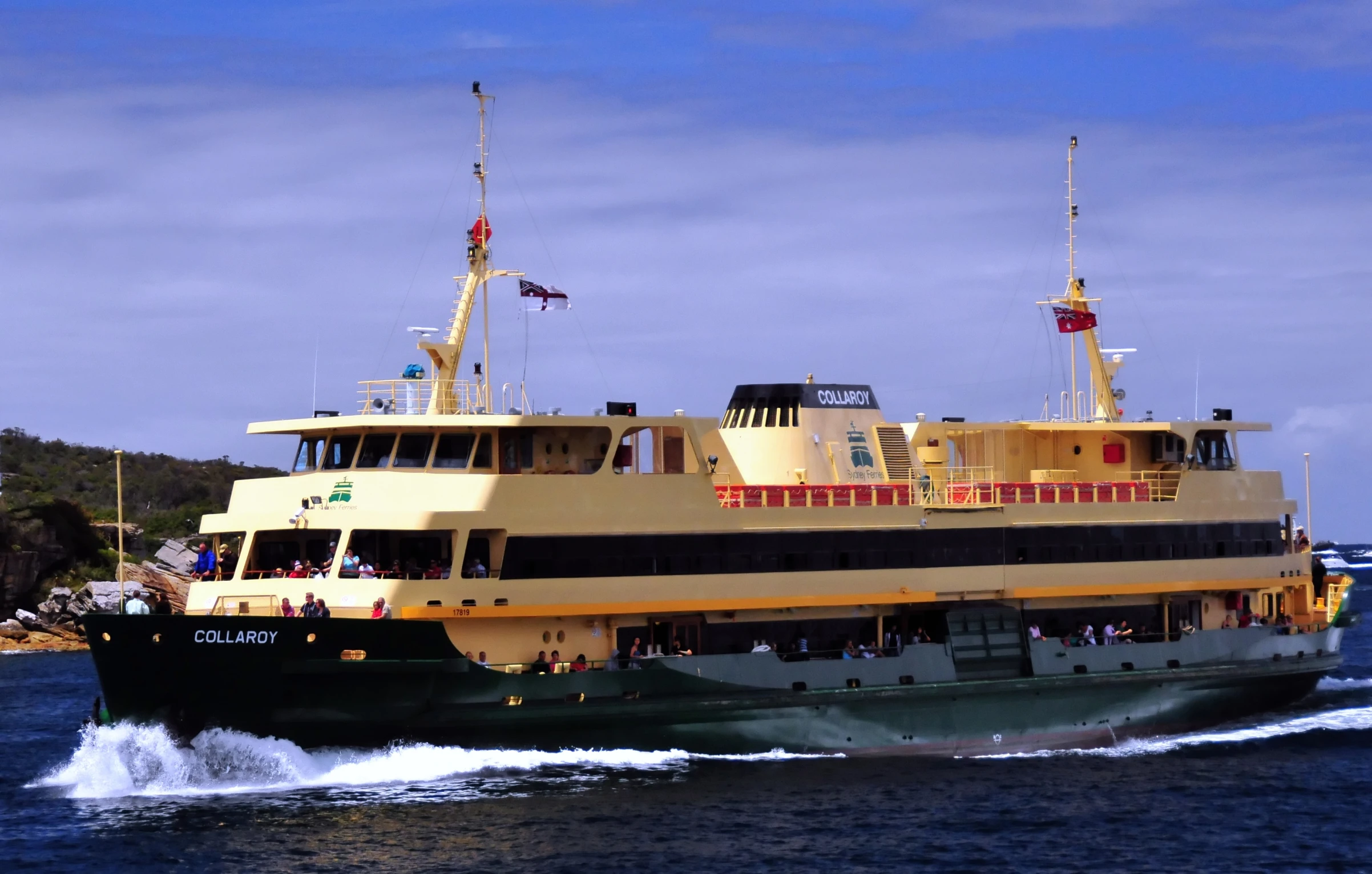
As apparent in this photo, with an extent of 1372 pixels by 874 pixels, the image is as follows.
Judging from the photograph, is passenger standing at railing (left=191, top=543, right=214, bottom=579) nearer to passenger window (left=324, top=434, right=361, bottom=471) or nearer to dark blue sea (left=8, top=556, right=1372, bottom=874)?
passenger window (left=324, top=434, right=361, bottom=471)

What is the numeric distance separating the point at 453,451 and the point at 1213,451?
610 inches

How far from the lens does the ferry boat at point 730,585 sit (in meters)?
23.5

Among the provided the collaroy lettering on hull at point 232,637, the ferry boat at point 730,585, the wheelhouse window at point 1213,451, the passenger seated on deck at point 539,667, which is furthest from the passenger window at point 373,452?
the wheelhouse window at point 1213,451

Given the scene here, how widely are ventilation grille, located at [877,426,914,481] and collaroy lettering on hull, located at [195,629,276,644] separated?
38.3ft

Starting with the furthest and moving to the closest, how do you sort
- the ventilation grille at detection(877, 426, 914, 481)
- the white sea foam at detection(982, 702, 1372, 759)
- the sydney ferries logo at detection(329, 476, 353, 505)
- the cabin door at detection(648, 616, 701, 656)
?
the ventilation grille at detection(877, 426, 914, 481) < the white sea foam at detection(982, 702, 1372, 759) < the cabin door at detection(648, 616, 701, 656) < the sydney ferries logo at detection(329, 476, 353, 505)

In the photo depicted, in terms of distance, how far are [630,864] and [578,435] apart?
7896 mm

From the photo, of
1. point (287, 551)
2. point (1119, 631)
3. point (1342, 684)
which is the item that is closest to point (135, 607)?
point (287, 551)

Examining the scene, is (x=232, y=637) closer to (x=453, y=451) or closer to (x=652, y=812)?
(x=453, y=451)

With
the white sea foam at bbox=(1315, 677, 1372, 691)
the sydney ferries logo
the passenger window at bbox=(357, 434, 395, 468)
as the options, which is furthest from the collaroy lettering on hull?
the white sea foam at bbox=(1315, 677, 1372, 691)

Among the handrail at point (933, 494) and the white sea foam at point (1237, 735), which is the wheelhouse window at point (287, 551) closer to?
the handrail at point (933, 494)

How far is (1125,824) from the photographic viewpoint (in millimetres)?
23266

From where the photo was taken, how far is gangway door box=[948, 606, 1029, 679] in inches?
1115

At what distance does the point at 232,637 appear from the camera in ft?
75.7

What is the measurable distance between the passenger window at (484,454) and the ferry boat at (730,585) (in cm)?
5
